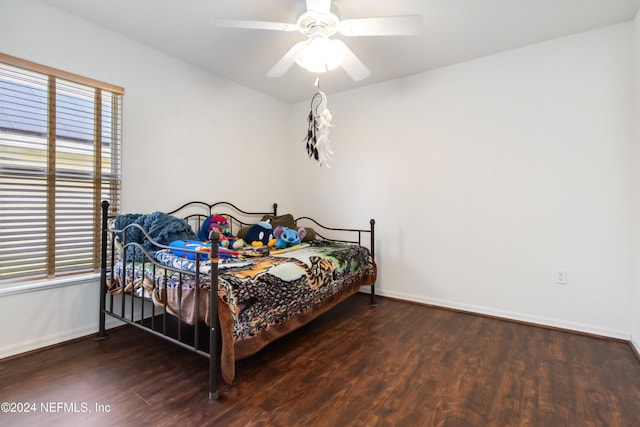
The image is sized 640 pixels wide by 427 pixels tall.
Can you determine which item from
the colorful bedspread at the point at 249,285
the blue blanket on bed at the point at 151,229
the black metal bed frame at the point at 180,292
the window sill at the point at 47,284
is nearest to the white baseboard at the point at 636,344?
the black metal bed frame at the point at 180,292

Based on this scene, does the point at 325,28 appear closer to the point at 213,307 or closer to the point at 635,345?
the point at 213,307

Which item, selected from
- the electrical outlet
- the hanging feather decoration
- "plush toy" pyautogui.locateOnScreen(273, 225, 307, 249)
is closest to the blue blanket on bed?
"plush toy" pyautogui.locateOnScreen(273, 225, 307, 249)

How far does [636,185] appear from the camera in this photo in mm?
2150

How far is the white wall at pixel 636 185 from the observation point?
2.11 m

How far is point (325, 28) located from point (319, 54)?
0.17m

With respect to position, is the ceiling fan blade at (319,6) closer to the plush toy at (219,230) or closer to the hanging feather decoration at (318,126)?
the hanging feather decoration at (318,126)

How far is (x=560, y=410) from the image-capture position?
4.94 ft

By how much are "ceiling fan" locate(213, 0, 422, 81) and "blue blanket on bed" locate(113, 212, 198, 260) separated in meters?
1.35

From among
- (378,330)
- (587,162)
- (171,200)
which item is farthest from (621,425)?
(171,200)

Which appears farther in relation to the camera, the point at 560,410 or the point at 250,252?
the point at 250,252

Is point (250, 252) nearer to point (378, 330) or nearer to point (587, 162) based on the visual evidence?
point (378, 330)

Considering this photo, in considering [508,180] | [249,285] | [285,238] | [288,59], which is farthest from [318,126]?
[508,180]

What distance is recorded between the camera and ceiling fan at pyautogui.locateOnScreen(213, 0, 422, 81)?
1.67 m

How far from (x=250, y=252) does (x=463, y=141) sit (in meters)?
2.19
